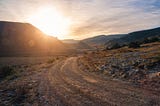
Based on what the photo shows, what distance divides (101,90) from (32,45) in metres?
147

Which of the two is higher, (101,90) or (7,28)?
(7,28)

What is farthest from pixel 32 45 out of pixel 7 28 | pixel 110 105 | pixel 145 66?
pixel 110 105

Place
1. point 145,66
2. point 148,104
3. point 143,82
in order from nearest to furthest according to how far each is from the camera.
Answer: point 148,104 → point 143,82 → point 145,66

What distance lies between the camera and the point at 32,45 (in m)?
157

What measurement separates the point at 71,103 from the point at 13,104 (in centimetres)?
419

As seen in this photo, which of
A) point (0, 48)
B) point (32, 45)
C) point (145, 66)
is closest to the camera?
point (145, 66)

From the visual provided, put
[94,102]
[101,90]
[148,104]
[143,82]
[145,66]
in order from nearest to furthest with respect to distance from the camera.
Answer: [148,104]
[94,102]
[101,90]
[143,82]
[145,66]

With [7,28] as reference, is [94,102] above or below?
below

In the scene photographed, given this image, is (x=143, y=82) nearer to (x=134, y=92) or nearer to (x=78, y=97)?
(x=134, y=92)

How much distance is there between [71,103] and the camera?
1287 centimetres

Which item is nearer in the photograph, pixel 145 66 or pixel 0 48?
pixel 145 66

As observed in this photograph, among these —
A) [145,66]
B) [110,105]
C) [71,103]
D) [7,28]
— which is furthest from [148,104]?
[7,28]

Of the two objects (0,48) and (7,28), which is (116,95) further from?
(7,28)

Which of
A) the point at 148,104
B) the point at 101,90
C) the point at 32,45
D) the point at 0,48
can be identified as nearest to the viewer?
the point at 148,104
